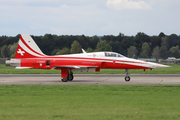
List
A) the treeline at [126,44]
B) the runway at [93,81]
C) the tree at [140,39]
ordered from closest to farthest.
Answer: the runway at [93,81] → the treeline at [126,44] → the tree at [140,39]

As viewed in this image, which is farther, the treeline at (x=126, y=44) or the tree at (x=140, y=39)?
the tree at (x=140, y=39)

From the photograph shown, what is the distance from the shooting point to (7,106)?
1073 centimetres

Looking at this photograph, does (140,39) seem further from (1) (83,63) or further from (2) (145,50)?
(1) (83,63)

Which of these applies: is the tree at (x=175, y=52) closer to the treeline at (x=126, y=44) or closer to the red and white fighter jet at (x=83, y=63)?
the treeline at (x=126, y=44)

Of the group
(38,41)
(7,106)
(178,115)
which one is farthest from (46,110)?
(38,41)

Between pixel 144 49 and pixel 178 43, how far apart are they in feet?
65.9

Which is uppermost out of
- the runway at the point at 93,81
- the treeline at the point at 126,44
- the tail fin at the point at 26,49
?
the treeline at the point at 126,44

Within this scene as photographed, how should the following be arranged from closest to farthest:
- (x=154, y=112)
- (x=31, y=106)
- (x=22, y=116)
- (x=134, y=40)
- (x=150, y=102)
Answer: (x=22, y=116) < (x=154, y=112) < (x=31, y=106) < (x=150, y=102) < (x=134, y=40)

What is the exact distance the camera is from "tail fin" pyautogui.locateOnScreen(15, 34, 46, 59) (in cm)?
2456

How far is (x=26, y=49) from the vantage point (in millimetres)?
24641

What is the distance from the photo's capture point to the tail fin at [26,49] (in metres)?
24.6

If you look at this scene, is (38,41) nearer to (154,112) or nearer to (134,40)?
(134,40)

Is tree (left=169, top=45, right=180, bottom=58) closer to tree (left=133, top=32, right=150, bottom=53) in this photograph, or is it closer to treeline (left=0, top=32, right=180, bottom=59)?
treeline (left=0, top=32, right=180, bottom=59)

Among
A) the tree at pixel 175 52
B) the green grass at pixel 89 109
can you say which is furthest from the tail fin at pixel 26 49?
the tree at pixel 175 52
